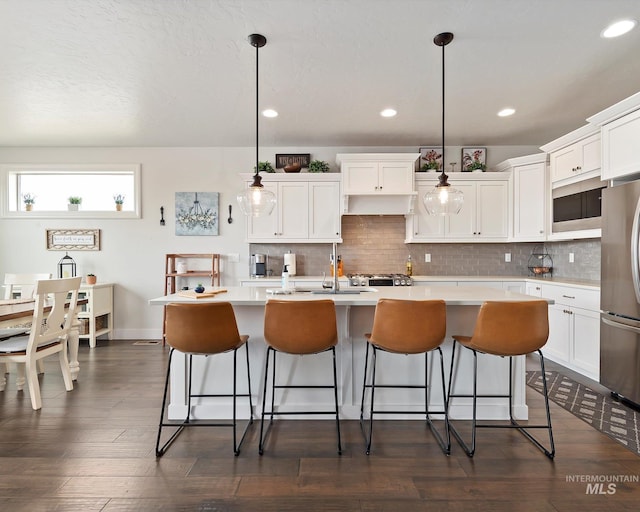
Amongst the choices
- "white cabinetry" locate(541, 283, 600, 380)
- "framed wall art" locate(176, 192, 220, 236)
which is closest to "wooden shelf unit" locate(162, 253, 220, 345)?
"framed wall art" locate(176, 192, 220, 236)

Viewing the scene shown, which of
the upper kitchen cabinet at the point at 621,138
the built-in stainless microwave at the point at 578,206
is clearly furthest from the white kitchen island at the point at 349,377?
the built-in stainless microwave at the point at 578,206

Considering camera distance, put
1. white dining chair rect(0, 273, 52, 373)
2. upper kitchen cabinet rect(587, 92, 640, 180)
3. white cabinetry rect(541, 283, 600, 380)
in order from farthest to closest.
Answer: white dining chair rect(0, 273, 52, 373)
white cabinetry rect(541, 283, 600, 380)
upper kitchen cabinet rect(587, 92, 640, 180)

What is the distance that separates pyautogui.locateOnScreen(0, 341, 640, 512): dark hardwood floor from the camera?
5.63 feet

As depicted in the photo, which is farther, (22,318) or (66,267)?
(66,267)

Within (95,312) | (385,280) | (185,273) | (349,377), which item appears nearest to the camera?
(349,377)

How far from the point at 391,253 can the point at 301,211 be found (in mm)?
1417

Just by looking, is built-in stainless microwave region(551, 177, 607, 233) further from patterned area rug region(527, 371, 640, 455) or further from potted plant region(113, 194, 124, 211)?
potted plant region(113, 194, 124, 211)

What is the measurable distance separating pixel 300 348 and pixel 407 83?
97.5 inches

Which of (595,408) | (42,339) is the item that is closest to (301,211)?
(42,339)

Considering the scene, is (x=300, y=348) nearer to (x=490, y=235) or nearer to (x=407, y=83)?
(x=407, y=83)

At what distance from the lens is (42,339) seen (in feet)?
9.45

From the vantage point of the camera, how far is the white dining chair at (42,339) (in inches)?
108

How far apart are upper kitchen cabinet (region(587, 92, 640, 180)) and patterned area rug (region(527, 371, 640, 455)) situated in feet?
6.16

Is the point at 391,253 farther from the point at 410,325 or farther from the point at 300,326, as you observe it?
the point at 300,326
